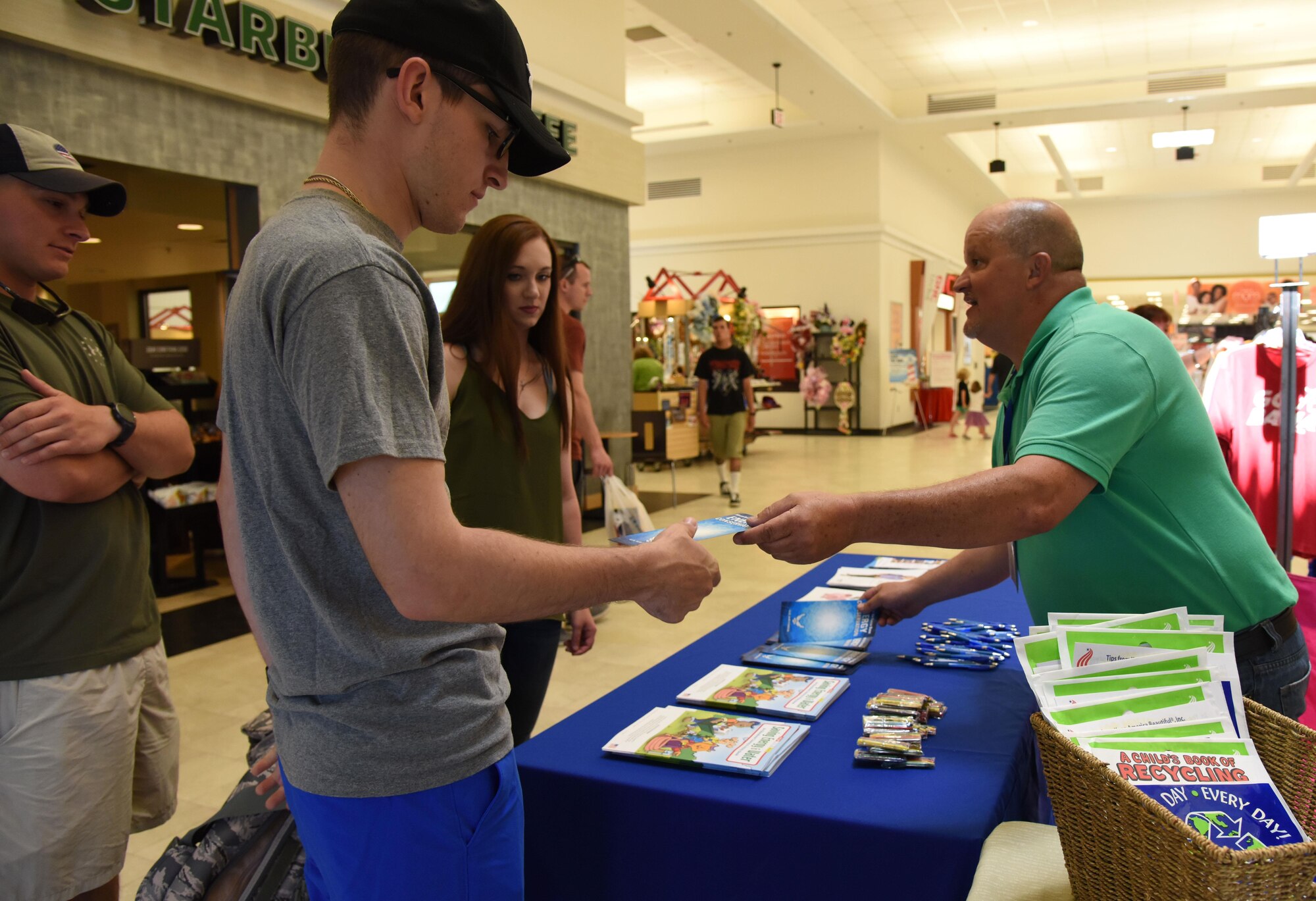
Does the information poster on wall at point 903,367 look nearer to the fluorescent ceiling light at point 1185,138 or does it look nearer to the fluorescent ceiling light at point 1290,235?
the fluorescent ceiling light at point 1185,138

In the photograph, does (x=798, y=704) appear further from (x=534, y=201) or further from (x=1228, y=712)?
(x=534, y=201)

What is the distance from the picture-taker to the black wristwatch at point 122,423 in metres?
1.78

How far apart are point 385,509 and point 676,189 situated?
17907mm

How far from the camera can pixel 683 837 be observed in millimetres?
1428

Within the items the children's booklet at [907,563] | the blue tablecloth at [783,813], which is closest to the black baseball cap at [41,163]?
the blue tablecloth at [783,813]

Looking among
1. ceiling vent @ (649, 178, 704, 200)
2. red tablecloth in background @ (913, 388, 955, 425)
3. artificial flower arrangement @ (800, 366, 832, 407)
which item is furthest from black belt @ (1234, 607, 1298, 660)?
red tablecloth in background @ (913, 388, 955, 425)

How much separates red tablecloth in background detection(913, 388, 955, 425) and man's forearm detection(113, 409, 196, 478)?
18692 mm

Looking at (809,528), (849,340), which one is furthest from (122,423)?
(849,340)

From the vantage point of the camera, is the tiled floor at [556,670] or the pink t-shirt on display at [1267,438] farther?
the pink t-shirt on display at [1267,438]

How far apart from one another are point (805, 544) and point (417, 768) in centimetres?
69

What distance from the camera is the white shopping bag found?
405cm

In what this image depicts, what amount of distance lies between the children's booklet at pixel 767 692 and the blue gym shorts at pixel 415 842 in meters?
0.71

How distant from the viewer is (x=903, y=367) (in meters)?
18.2

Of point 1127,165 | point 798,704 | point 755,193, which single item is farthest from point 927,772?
point 1127,165
